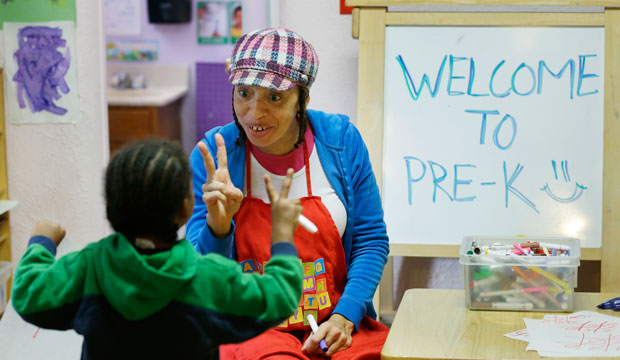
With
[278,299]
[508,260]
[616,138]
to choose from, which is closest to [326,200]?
[508,260]

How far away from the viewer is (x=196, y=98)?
17.4 feet

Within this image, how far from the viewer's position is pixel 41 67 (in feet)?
8.70

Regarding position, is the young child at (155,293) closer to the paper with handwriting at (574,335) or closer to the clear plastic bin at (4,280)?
the paper with handwriting at (574,335)

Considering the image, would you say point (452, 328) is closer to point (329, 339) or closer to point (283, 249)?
point (329, 339)

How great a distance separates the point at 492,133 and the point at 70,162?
4.62ft

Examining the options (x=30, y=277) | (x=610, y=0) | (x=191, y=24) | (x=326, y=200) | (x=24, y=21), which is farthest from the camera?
(x=191, y=24)

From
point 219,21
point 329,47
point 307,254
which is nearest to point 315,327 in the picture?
point 307,254

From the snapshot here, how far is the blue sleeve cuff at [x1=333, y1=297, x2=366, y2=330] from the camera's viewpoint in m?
1.62

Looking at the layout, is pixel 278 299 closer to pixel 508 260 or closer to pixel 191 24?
pixel 508 260

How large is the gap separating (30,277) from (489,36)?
4.84 ft

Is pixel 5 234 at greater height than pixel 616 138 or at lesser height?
lesser

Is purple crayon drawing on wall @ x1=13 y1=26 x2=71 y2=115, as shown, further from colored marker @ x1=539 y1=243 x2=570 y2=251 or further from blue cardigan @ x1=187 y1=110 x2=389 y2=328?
colored marker @ x1=539 y1=243 x2=570 y2=251

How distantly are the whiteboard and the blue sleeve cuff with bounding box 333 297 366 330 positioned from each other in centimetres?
56

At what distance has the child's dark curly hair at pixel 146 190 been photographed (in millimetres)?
1089
